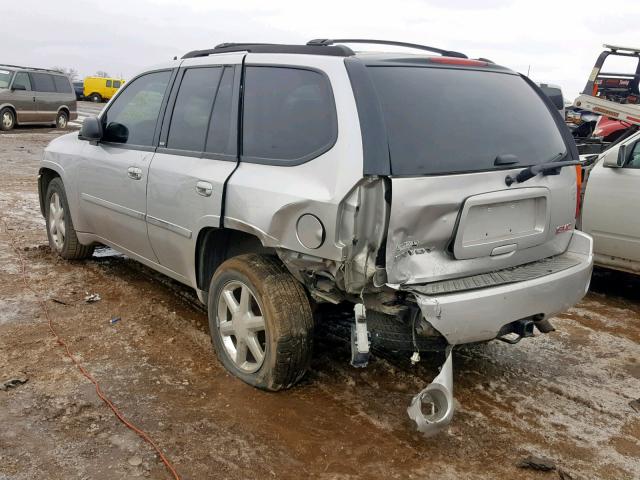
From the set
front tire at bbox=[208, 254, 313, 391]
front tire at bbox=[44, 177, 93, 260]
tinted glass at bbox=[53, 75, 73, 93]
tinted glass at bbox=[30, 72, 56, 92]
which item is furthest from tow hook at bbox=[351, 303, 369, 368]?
tinted glass at bbox=[53, 75, 73, 93]

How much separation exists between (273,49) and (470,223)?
1.55 meters

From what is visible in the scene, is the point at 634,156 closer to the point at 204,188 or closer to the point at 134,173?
the point at 204,188

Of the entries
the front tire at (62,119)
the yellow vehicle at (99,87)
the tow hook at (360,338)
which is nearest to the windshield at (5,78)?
the front tire at (62,119)

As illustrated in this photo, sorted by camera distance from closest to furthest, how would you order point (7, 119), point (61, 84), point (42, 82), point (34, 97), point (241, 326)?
1. point (241, 326)
2. point (7, 119)
3. point (34, 97)
4. point (42, 82)
5. point (61, 84)

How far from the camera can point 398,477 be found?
279 centimetres

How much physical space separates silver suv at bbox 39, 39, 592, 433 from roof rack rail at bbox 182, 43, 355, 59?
0.04 ft

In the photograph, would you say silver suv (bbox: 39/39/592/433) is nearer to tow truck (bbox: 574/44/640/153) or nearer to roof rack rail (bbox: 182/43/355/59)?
roof rack rail (bbox: 182/43/355/59)

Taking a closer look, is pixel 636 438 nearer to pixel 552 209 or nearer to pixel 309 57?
pixel 552 209

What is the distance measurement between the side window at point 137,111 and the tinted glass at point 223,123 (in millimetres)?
731

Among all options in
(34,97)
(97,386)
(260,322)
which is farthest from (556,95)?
(97,386)

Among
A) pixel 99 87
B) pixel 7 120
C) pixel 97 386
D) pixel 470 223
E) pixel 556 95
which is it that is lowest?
pixel 99 87

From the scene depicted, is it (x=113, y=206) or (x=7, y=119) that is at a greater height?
(x=113, y=206)

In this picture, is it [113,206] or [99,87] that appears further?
[99,87]

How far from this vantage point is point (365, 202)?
2.89m
